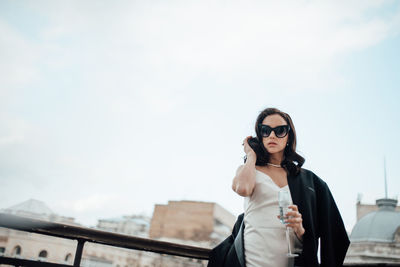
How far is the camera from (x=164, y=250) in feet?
7.80

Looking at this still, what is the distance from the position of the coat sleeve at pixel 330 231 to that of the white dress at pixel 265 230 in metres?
0.18

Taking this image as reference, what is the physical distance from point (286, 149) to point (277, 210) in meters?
0.48

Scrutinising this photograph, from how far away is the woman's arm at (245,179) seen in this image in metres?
1.68

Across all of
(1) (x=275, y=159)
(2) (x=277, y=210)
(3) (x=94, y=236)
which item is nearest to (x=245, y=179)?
(2) (x=277, y=210)

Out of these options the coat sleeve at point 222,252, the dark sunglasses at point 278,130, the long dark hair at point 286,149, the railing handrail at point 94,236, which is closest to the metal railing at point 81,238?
the railing handrail at point 94,236

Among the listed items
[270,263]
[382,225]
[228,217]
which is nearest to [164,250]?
[270,263]

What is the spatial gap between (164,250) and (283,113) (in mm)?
1273

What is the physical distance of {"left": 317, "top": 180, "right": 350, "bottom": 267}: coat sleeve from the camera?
1.74m

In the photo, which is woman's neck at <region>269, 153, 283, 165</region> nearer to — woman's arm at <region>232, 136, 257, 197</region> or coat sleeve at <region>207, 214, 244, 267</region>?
woman's arm at <region>232, 136, 257, 197</region>

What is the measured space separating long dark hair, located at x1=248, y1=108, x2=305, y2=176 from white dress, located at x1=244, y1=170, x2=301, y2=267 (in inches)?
5.1

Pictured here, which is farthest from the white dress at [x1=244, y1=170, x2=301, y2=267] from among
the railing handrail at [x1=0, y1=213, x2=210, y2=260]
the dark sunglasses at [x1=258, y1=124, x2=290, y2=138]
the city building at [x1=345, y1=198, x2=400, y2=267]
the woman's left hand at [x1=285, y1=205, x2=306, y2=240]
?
the city building at [x1=345, y1=198, x2=400, y2=267]

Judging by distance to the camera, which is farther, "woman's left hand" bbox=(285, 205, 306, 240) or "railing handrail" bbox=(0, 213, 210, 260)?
"railing handrail" bbox=(0, 213, 210, 260)

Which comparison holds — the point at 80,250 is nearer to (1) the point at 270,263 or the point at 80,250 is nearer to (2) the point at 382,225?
(1) the point at 270,263

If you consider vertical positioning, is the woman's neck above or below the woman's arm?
above
